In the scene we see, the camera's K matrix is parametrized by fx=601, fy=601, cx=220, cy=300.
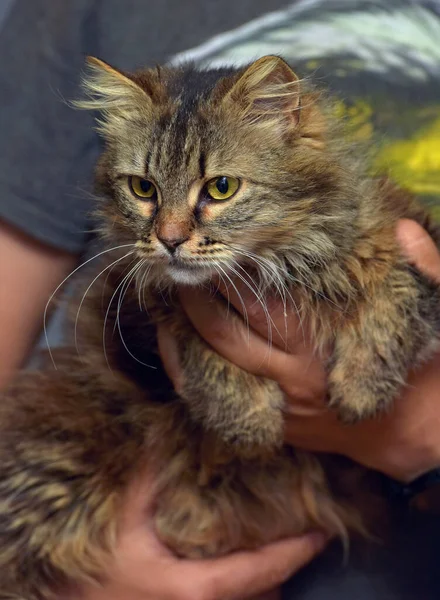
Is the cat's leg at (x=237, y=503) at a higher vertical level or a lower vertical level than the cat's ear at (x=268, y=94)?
lower

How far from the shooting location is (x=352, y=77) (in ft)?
4.11

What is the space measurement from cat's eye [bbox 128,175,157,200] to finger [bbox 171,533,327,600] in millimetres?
650

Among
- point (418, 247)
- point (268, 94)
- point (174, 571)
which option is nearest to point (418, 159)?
point (418, 247)

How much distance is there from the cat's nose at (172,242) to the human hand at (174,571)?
52cm

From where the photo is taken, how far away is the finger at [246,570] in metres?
1.04

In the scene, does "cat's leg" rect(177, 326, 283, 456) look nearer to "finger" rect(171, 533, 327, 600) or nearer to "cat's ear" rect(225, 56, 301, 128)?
"finger" rect(171, 533, 327, 600)

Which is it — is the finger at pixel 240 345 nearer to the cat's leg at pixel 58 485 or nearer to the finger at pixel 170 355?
the finger at pixel 170 355

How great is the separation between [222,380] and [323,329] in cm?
19

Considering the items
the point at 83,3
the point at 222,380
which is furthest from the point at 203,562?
the point at 83,3

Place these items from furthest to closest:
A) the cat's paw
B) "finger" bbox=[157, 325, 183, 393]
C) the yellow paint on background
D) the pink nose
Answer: the yellow paint on background
"finger" bbox=[157, 325, 183, 393]
the cat's paw
the pink nose

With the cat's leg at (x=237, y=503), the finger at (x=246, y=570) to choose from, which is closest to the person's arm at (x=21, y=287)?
the cat's leg at (x=237, y=503)

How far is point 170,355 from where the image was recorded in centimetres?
107

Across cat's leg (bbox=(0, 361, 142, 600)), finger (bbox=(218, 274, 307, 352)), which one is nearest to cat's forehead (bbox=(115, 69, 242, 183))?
finger (bbox=(218, 274, 307, 352))

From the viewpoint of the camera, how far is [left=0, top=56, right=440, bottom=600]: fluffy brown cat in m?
0.89
